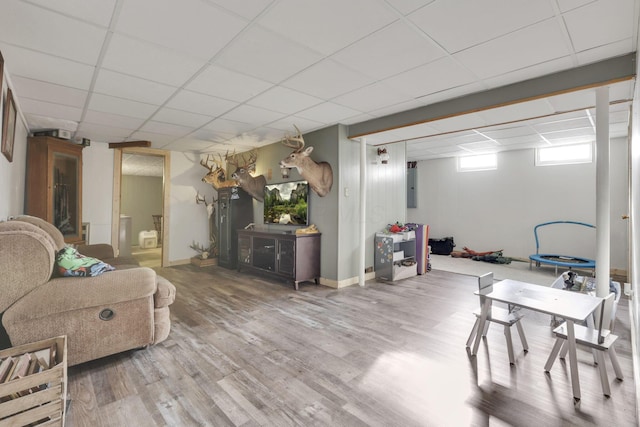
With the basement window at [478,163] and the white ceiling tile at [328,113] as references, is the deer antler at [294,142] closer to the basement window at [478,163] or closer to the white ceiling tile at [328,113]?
the white ceiling tile at [328,113]

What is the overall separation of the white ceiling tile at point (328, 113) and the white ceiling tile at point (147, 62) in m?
1.58

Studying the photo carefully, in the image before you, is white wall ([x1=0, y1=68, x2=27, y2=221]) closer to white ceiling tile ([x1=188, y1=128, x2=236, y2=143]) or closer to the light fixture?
white ceiling tile ([x1=188, y1=128, x2=236, y2=143])

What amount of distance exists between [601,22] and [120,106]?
4866 millimetres

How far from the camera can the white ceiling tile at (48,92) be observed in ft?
9.80

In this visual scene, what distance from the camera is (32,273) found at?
6.82 ft

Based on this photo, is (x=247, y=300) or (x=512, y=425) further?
(x=247, y=300)

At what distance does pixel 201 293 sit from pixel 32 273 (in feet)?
8.20

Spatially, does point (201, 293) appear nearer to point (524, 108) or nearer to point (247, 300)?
point (247, 300)

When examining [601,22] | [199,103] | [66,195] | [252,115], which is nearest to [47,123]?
[66,195]

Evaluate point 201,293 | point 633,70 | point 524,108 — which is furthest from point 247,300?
point 633,70

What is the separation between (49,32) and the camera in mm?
2143

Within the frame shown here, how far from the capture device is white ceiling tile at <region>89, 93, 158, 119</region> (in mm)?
3459

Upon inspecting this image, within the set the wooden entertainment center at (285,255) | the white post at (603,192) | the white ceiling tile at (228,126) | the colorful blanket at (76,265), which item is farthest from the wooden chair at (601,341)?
the white ceiling tile at (228,126)

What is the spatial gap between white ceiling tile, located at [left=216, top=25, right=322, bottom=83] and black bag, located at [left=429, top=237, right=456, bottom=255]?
21.4 feet
